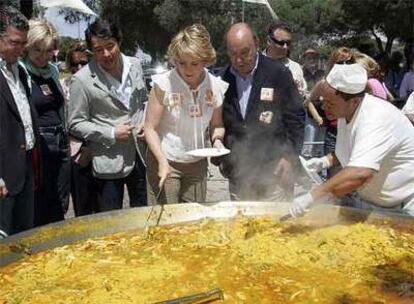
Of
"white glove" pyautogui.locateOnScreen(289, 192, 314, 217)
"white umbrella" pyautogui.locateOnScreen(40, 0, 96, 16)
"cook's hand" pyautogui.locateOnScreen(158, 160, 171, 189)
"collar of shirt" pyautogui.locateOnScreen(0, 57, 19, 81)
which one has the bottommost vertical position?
"white glove" pyautogui.locateOnScreen(289, 192, 314, 217)

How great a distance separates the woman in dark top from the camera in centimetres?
448

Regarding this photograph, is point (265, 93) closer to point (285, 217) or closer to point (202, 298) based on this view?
point (285, 217)

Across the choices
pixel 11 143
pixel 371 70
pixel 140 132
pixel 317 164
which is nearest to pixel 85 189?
pixel 140 132

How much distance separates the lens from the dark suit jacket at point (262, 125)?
14.8 ft

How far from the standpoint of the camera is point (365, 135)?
3.21 metres

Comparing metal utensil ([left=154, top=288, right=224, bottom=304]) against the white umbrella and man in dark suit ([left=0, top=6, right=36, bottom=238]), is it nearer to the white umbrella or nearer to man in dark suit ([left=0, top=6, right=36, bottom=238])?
man in dark suit ([left=0, top=6, right=36, bottom=238])

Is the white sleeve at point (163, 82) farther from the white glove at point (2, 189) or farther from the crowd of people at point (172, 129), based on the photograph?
the white glove at point (2, 189)

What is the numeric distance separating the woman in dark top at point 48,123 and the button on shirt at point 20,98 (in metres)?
0.37

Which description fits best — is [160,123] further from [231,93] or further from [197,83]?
[231,93]

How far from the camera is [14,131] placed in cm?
394

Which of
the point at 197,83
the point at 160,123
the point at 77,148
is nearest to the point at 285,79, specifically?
the point at 197,83

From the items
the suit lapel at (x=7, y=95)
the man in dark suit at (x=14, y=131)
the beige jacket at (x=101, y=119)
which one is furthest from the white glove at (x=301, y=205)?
the suit lapel at (x=7, y=95)

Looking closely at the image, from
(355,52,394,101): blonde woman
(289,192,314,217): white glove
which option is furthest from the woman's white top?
(355,52,394,101): blonde woman

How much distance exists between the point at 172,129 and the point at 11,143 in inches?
47.4
